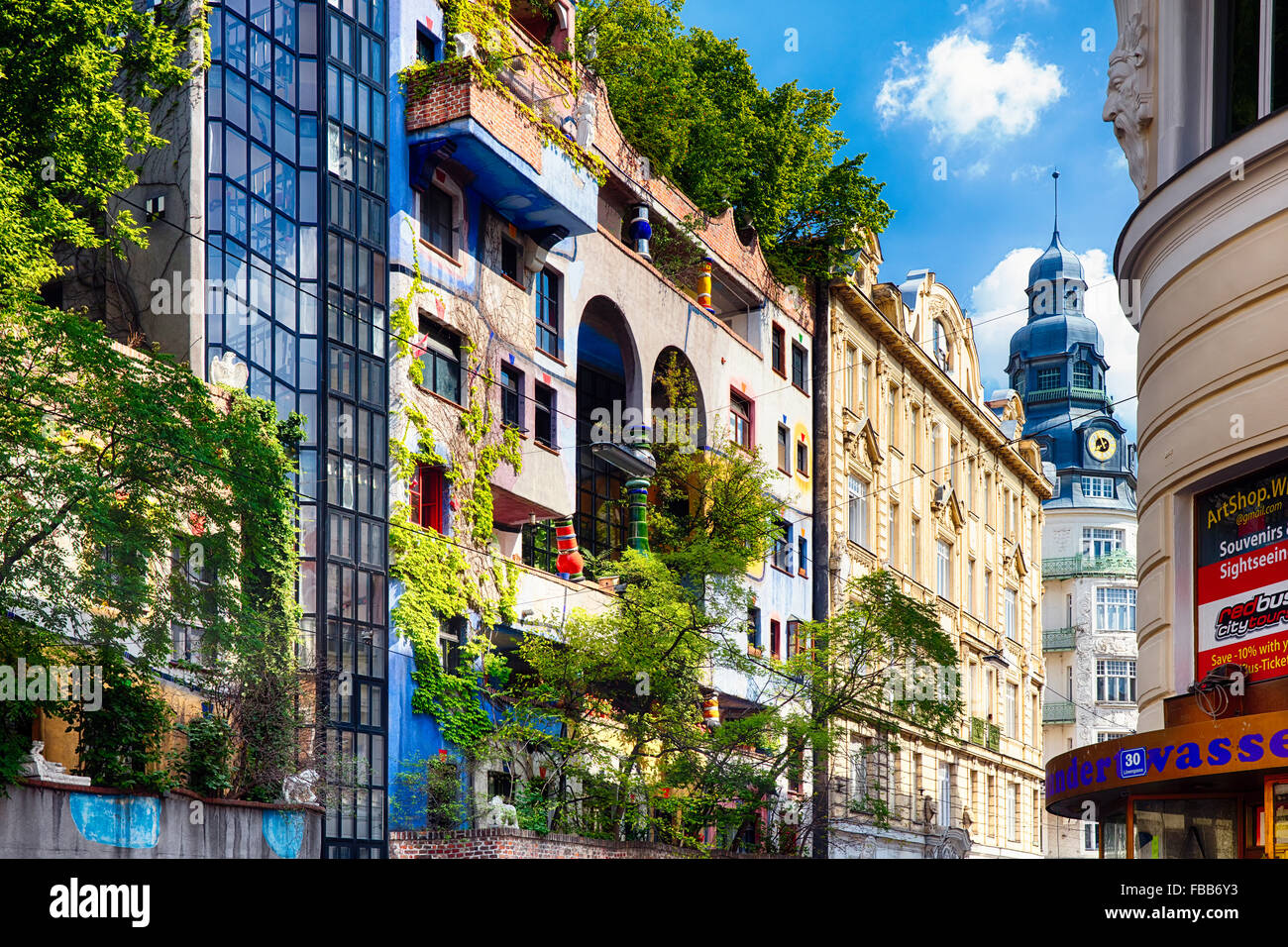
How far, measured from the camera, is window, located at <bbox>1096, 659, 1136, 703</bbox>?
8775 centimetres

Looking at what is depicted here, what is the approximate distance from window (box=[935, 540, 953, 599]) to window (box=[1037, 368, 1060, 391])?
42.8 m

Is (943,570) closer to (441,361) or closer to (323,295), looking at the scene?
(441,361)

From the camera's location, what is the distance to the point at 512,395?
122 feet

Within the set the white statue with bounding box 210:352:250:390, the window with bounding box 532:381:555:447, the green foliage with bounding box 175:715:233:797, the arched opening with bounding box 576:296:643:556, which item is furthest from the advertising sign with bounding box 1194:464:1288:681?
the arched opening with bounding box 576:296:643:556

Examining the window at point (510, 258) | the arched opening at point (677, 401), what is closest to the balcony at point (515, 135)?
the window at point (510, 258)

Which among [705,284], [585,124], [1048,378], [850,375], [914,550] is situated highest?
[1048,378]

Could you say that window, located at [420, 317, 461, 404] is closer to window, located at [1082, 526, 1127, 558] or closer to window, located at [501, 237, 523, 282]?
window, located at [501, 237, 523, 282]

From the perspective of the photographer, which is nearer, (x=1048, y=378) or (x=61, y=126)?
(x=61, y=126)

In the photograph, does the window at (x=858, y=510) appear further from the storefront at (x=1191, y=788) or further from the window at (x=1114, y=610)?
the window at (x=1114, y=610)

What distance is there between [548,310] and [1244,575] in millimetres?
24973

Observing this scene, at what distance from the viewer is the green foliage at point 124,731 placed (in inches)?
920

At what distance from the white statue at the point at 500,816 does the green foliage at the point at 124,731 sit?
7.99 meters

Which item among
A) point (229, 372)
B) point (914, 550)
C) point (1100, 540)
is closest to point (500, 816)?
point (229, 372)

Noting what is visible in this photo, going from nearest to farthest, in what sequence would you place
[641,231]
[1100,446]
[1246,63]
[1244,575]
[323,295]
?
[1244,575], [1246,63], [323,295], [641,231], [1100,446]
